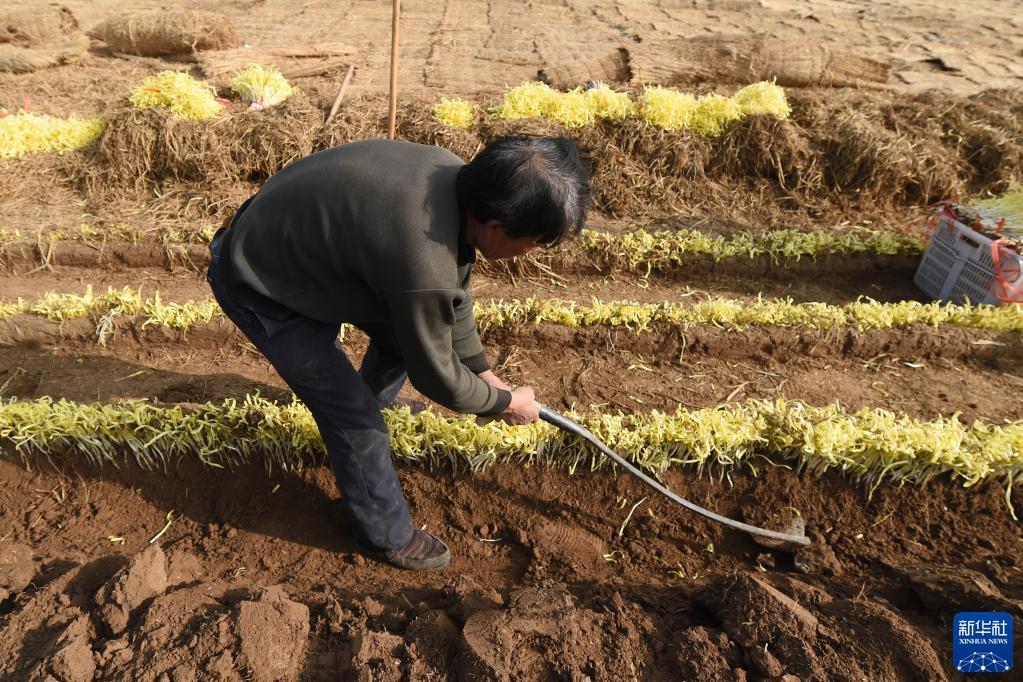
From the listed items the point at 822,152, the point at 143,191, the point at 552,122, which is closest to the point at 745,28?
the point at 822,152

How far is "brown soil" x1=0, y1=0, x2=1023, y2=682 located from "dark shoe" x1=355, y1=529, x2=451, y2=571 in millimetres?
83

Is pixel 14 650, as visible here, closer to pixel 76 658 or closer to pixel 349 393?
pixel 76 658

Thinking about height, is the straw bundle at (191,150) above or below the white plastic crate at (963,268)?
below

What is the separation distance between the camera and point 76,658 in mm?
2404

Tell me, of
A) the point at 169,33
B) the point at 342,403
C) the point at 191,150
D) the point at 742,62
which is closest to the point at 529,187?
the point at 342,403

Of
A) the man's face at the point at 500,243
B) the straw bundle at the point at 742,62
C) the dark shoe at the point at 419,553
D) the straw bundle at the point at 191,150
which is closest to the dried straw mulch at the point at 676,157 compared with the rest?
the straw bundle at the point at 191,150

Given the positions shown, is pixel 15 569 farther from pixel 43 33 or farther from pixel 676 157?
pixel 43 33

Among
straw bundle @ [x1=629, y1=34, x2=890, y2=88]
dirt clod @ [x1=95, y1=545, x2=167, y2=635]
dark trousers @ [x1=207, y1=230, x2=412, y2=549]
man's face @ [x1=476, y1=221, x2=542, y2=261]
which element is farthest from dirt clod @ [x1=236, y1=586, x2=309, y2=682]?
straw bundle @ [x1=629, y1=34, x2=890, y2=88]

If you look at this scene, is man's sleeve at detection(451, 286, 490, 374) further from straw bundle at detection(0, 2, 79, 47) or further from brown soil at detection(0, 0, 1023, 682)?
straw bundle at detection(0, 2, 79, 47)

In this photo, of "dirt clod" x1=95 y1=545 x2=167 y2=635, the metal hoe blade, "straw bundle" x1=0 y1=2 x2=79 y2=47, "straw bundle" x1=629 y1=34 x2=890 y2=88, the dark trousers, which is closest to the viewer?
"dirt clod" x1=95 y1=545 x2=167 y2=635

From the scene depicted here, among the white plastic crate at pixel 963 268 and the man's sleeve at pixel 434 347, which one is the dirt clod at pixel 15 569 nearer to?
the man's sleeve at pixel 434 347

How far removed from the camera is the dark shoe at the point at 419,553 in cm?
329

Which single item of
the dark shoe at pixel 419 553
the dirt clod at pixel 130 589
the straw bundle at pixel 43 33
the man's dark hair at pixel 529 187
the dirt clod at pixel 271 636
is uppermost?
the man's dark hair at pixel 529 187

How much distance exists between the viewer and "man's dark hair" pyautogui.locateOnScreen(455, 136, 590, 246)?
2.17m
